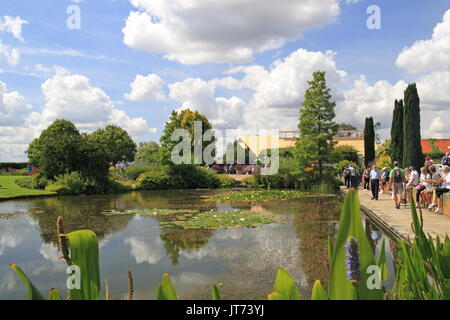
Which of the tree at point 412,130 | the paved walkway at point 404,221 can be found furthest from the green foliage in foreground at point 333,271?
the tree at point 412,130

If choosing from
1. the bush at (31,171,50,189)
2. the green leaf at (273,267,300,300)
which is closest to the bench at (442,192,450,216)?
the green leaf at (273,267,300,300)

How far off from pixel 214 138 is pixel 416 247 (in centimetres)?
4744

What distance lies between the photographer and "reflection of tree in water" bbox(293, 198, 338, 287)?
6.34 meters

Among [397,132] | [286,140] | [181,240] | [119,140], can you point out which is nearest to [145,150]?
[119,140]

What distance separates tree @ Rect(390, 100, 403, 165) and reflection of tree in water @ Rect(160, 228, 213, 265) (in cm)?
2040

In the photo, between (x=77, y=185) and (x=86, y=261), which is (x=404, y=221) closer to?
(x=86, y=261)

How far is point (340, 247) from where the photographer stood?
145 cm

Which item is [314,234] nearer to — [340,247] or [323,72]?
[340,247]

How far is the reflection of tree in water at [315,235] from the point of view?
6.34m

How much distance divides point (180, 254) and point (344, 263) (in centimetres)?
669

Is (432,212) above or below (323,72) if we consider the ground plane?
below

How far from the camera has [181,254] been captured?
7.85 meters

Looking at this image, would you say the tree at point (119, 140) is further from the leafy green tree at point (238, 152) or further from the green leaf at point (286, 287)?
the green leaf at point (286, 287)

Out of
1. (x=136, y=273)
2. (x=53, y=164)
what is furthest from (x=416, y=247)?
(x=53, y=164)
